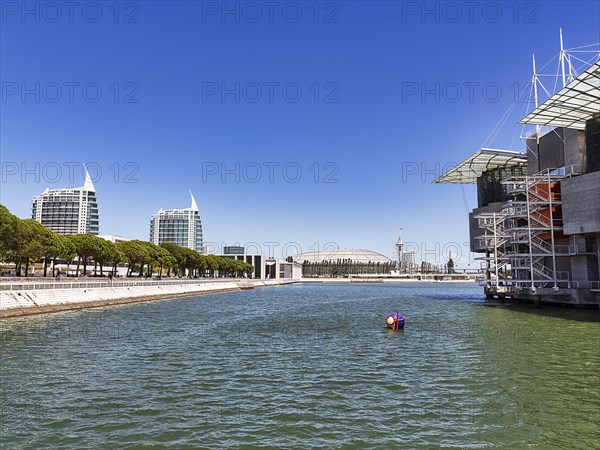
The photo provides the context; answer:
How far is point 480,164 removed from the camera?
104m

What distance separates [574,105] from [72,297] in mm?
81088

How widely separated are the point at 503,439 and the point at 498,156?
92606mm

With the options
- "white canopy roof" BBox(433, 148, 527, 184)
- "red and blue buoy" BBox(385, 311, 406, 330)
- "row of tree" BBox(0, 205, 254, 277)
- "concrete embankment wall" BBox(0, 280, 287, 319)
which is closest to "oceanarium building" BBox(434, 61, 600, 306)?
"white canopy roof" BBox(433, 148, 527, 184)

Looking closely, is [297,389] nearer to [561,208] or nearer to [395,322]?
[395,322]

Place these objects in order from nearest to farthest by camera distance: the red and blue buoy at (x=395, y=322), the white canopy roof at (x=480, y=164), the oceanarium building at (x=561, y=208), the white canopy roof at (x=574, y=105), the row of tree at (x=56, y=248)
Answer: the red and blue buoy at (x=395, y=322) → the white canopy roof at (x=574, y=105) → the oceanarium building at (x=561, y=208) → the row of tree at (x=56, y=248) → the white canopy roof at (x=480, y=164)

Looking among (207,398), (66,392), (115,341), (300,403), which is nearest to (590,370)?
(300,403)

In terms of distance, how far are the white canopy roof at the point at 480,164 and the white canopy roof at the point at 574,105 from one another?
76.8 ft

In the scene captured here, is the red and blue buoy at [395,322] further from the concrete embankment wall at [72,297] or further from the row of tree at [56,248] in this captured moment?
the row of tree at [56,248]

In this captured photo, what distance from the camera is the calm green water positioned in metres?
16.1

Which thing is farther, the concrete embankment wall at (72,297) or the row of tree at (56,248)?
the row of tree at (56,248)

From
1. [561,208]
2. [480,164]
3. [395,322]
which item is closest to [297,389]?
[395,322]

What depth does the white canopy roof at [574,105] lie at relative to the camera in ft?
185

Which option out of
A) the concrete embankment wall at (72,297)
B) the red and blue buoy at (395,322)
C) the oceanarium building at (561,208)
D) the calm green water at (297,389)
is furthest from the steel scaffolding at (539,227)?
the concrete embankment wall at (72,297)

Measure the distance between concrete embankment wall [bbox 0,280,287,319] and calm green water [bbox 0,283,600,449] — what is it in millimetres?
10837
